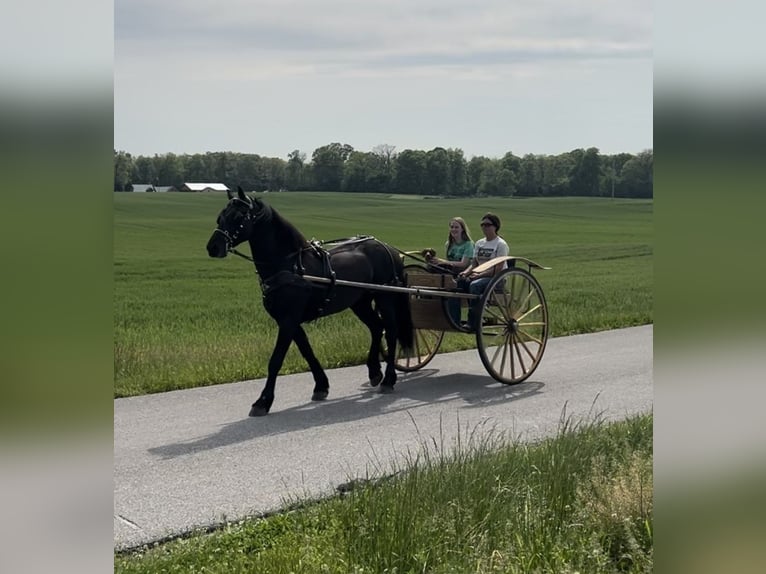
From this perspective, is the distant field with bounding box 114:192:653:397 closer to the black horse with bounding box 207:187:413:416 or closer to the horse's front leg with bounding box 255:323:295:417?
the black horse with bounding box 207:187:413:416

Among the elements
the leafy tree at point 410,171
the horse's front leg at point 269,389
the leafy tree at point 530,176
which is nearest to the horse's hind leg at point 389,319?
the horse's front leg at point 269,389

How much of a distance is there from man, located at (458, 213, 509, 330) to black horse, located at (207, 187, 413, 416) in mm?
682

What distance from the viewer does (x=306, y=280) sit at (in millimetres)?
9148

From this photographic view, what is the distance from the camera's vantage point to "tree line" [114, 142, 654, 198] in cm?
2895

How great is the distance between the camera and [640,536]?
15.3ft

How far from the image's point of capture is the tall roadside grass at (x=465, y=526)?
14.5 feet

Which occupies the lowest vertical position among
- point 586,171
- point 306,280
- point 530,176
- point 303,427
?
point 303,427

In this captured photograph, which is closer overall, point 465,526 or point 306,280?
point 465,526

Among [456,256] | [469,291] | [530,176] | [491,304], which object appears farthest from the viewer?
[530,176]

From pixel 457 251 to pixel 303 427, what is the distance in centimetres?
367

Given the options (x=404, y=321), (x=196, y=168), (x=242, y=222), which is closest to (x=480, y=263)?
(x=404, y=321)

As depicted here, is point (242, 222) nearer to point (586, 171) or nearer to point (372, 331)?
point (372, 331)

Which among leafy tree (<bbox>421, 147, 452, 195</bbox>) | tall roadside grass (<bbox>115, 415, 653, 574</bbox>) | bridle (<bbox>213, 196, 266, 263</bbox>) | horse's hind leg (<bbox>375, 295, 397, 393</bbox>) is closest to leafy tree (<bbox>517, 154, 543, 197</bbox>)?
leafy tree (<bbox>421, 147, 452, 195</bbox>)
